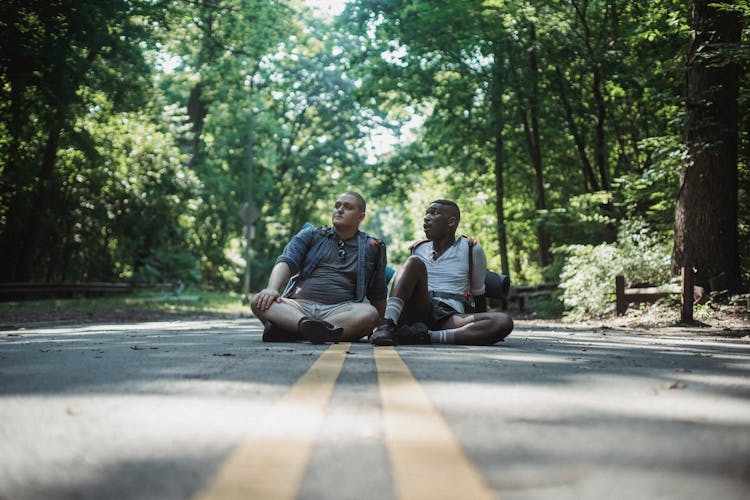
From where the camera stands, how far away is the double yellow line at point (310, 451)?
2301 millimetres

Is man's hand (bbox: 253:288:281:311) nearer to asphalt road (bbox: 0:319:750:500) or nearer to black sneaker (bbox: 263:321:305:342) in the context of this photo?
black sneaker (bbox: 263:321:305:342)

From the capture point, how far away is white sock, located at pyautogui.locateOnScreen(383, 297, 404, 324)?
24.9ft

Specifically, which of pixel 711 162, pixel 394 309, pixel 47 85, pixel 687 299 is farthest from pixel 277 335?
pixel 47 85

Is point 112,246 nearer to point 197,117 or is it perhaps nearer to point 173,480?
point 197,117

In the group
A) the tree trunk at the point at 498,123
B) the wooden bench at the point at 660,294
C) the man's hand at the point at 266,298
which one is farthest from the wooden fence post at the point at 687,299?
the tree trunk at the point at 498,123

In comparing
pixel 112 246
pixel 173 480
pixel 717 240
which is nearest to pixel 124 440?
pixel 173 480

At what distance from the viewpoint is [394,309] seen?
7.62m

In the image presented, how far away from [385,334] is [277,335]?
1.34 metres

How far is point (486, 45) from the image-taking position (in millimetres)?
23922

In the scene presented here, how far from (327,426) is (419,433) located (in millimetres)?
360

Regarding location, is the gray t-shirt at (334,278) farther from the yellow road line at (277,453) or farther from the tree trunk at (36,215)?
the tree trunk at (36,215)

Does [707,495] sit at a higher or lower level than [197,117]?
lower

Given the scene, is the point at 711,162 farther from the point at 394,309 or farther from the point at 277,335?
the point at 277,335

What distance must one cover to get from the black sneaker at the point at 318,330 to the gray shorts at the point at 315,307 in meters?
0.40
